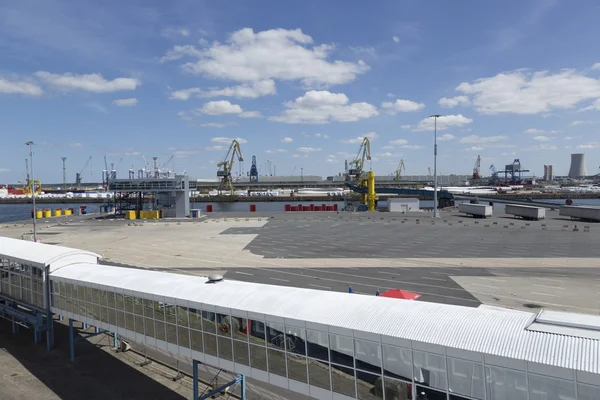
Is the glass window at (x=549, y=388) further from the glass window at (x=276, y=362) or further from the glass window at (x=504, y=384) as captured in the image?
the glass window at (x=276, y=362)

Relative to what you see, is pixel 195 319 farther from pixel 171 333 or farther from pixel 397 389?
pixel 397 389

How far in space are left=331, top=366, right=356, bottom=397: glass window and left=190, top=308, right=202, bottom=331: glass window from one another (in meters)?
5.82

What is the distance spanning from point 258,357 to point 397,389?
5023 millimetres

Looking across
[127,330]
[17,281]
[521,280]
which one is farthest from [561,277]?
[17,281]

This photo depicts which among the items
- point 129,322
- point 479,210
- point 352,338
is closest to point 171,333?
point 129,322

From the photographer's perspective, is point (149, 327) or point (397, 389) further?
point (149, 327)

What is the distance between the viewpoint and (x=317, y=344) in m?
12.7

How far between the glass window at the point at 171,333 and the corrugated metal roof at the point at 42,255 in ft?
32.5

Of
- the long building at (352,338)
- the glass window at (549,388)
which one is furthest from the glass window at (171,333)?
the glass window at (549,388)

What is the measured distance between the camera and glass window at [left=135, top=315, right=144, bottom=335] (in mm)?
17391

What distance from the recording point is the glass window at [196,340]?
1548 cm

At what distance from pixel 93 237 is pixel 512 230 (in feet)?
217

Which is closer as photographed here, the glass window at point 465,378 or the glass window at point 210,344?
the glass window at point 465,378

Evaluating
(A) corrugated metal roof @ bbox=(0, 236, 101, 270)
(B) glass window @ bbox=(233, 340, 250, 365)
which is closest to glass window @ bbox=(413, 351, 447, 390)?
(B) glass window @ bbox=(233, 340, 250, 365)
